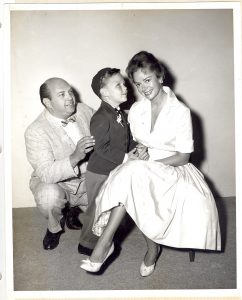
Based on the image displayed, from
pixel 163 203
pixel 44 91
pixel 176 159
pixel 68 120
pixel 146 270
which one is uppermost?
pixel 44 91

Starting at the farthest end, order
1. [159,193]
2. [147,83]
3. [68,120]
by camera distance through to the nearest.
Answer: [68,120], [147,83], [159,193]

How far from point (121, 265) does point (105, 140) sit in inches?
26.8

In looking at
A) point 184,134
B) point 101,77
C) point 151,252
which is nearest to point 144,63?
point 101,77

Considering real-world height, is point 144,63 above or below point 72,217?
above

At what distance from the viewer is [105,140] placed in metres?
2.00

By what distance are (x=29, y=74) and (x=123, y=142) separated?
0.62 metres

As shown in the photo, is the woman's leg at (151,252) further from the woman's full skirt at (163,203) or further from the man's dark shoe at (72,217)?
the man's dark shoe at (72,217)

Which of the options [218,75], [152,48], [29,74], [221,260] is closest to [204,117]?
[218,75]

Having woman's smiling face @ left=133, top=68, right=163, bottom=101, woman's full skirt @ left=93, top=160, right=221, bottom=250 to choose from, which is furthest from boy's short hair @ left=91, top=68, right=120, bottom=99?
woman's full skirt @ left=93, top=160, right=221, bottom=250

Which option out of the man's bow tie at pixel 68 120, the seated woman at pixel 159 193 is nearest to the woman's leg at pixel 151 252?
the seated woman at pixel 159 193

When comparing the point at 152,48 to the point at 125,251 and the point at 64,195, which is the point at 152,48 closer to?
the point at 64,195

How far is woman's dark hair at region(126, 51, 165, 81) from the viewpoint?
1.94m

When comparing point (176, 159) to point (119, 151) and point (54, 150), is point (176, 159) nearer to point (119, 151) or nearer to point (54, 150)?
point (119, 151)

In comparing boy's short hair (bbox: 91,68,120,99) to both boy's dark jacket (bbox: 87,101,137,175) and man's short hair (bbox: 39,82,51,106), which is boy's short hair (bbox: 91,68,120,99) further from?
man's short hair (bbox: 39,82,51,106)
